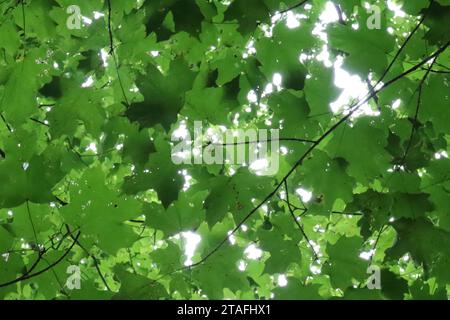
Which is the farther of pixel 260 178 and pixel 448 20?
pixel 260 178

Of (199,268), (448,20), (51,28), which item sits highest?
(51,28)

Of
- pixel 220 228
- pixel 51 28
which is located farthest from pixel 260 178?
pixel 51 28

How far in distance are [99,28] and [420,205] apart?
1.50 meters

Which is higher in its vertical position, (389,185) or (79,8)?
(79,8)

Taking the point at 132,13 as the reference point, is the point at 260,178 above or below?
below

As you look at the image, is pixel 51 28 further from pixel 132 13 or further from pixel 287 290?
pixel 287 290

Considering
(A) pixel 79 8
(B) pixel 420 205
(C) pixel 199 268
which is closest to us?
(B) pixel 420 205

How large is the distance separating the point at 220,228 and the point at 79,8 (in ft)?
3.48

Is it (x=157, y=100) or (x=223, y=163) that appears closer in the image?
(x=157, y=100)

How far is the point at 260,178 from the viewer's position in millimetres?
1598

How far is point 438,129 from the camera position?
166 centimetres

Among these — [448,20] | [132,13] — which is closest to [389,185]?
[448,20]
